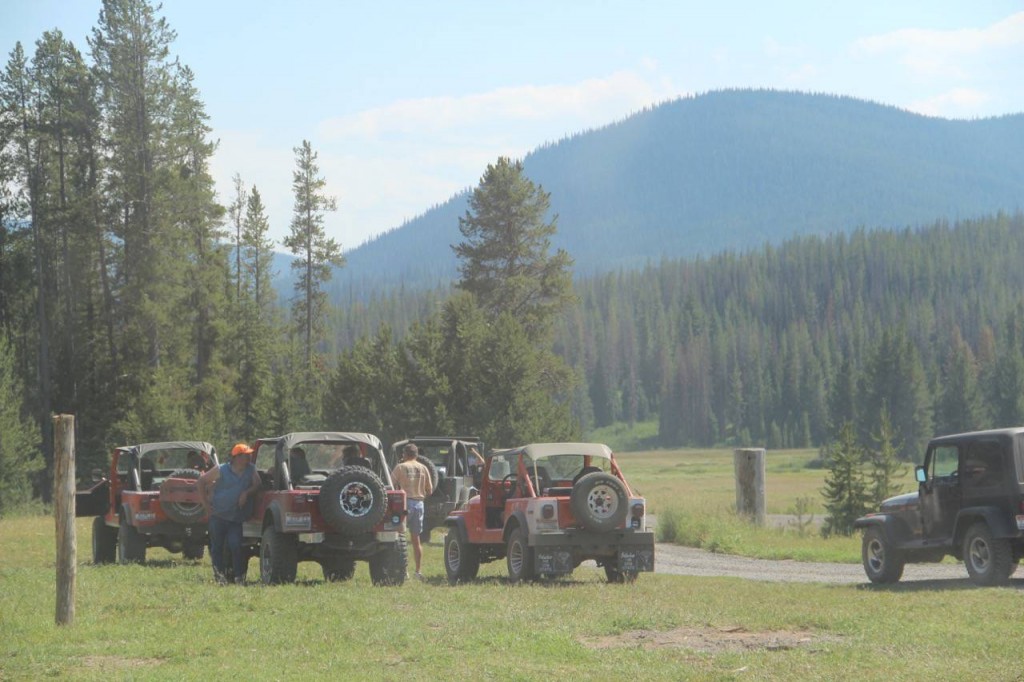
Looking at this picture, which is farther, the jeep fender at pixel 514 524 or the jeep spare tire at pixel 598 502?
the jeep fender at pixel 514 524

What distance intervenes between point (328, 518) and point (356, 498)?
466mm

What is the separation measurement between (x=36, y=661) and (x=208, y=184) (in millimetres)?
52240

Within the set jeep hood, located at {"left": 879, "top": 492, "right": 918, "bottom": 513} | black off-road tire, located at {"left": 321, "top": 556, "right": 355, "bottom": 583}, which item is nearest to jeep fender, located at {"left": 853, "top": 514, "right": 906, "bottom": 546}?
jeep hood, located at {"left": 879, "top": 492, "right": 918, "bottom": 513}

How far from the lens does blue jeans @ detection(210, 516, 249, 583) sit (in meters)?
17.6

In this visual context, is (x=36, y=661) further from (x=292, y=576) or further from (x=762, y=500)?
(x=762, y=500)

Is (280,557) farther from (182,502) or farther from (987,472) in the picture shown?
(987,472)

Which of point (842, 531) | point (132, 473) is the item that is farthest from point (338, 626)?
point (842, 531)

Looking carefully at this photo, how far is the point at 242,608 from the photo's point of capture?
14047 mm

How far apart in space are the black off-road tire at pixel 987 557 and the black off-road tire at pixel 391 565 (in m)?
7.57

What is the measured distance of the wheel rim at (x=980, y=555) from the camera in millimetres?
16250

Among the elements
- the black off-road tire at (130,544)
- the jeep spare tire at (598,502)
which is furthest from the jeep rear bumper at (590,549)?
the black off-road tire at (130,544)

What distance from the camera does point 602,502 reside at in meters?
17.4

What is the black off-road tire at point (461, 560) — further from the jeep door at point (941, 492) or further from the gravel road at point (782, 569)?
the jeep door at point (941, 492)

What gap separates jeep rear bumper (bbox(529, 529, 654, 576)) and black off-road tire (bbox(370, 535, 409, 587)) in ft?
6.02
